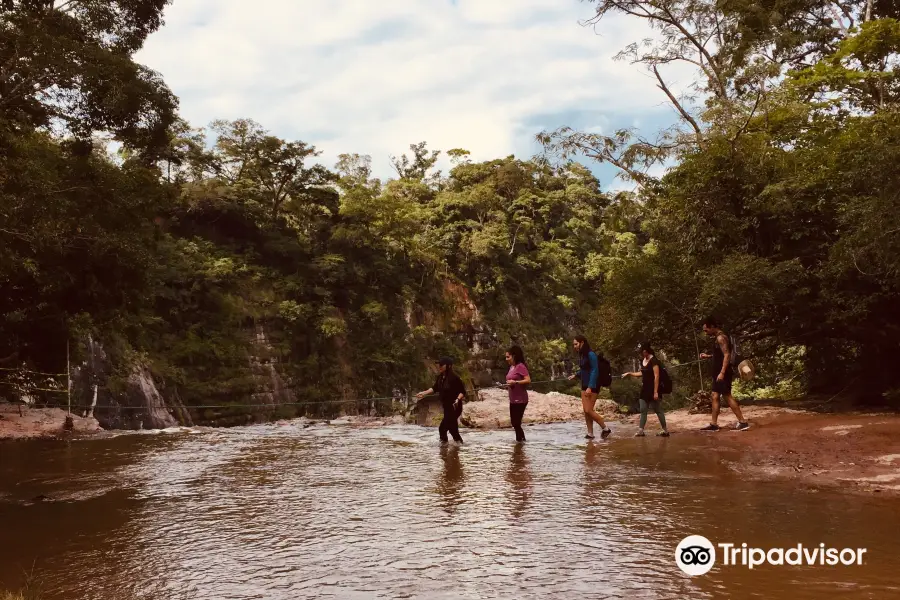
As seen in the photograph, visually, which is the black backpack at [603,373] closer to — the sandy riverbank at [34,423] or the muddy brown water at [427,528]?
the muddy brown water at [427,528]

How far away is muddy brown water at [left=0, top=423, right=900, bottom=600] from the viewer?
3.88 meters

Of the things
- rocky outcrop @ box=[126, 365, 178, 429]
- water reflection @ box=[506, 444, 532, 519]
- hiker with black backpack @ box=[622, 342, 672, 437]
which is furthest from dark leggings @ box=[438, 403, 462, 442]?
rocky outcrop @ box=[126, 365, 178, 429]

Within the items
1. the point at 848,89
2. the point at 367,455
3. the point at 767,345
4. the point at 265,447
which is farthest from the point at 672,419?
the point at 848,89

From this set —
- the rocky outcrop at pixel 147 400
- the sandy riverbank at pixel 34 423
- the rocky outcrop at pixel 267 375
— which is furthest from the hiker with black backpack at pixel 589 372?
the rocky outcrop at pixel 267 375

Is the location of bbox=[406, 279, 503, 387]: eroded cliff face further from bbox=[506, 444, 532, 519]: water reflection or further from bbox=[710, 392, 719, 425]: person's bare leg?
bbox=[506, 444, 532, 519]: water reflection

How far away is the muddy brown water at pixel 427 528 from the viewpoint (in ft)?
12.7

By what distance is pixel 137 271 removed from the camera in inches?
490

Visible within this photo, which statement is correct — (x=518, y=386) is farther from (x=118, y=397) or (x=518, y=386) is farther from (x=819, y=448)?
(x=118, y=397)

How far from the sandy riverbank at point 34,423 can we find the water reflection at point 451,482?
9.80 meters

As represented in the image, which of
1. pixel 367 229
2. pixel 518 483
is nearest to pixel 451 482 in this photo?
pixel 518 483

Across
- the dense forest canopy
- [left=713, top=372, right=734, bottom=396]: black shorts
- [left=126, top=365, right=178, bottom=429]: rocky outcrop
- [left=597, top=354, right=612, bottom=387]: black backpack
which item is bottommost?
[left=126, top=365, right=178, bottom=429]: rocky outcrop

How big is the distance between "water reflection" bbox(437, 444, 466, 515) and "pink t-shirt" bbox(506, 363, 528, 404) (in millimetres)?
1407

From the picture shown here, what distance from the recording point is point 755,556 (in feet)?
14.0

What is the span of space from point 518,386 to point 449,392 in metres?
1.16
